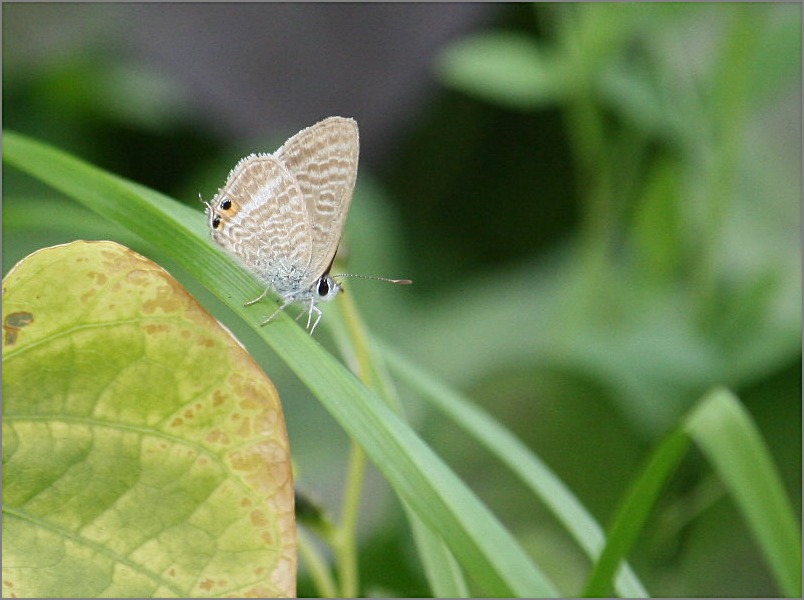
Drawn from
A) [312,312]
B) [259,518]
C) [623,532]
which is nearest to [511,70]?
[312,312]

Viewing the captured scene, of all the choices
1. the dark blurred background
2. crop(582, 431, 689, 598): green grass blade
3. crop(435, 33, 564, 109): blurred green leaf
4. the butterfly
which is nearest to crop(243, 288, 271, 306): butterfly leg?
the butterfly

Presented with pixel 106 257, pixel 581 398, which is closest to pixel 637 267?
pixel 581 398

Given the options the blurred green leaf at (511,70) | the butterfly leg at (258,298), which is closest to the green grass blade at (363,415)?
the butterfly leg at (258,298)

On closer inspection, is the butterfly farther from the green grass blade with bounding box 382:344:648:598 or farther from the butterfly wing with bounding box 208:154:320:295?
the green grass blade with bounding box 382:344:648:598

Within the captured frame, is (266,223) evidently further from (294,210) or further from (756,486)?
(756,486)

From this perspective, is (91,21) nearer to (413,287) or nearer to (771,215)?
(413,287)
